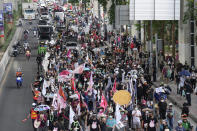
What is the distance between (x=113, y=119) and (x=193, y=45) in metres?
28.9

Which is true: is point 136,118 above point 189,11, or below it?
below

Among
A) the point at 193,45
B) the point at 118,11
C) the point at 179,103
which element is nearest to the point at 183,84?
the point at 179,103

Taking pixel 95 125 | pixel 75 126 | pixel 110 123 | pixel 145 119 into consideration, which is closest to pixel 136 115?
pixel 145 119

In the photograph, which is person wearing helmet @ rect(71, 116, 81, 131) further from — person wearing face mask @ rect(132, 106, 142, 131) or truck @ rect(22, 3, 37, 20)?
truck @ rect(22, 3, 37, 20)

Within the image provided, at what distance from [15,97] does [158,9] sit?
11.7 metres

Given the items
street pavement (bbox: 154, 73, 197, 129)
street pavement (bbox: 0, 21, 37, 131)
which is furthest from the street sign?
street pavement (bbox: 154, 73, 197, 129)

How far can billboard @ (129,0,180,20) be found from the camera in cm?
4184

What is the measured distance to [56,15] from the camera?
108 meters

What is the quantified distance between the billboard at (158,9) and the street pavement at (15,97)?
9936 mm

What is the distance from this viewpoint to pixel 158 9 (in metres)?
41.9

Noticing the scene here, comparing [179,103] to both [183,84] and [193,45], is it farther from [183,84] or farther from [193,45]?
[193,45]

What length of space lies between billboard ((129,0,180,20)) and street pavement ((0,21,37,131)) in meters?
9.94

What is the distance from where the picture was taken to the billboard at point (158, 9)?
41.8 m

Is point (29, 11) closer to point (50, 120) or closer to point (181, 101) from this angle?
point (181, 101)
